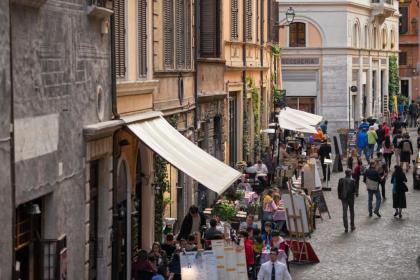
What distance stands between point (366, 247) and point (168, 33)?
19.5 ft

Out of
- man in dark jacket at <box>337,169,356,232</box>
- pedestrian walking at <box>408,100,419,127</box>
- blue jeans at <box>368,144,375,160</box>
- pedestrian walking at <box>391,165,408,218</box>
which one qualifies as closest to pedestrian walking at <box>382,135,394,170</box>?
blue jeans at <box>368,144,375,160</box>

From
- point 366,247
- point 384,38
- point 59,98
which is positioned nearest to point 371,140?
point 366,247

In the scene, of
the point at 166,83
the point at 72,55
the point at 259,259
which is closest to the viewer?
the point at 72,55

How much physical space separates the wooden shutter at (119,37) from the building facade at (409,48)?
222ft

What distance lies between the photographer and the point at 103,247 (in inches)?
668

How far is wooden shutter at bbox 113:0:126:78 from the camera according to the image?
17.9 metres

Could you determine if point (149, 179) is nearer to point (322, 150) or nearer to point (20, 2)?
point (20, 2)

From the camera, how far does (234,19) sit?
33.8 m

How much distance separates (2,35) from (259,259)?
9.90 meters

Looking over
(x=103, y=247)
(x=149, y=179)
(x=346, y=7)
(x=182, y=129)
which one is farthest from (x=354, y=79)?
(x=103, y=247)

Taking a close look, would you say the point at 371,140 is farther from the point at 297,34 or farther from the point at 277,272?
the point at 277,272

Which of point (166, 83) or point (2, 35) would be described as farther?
point (166, 83)

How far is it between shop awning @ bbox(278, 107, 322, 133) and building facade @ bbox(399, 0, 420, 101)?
4359cm

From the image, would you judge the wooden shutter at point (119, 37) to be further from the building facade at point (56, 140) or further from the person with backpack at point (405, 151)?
the person with backpack at point (405, 151)
